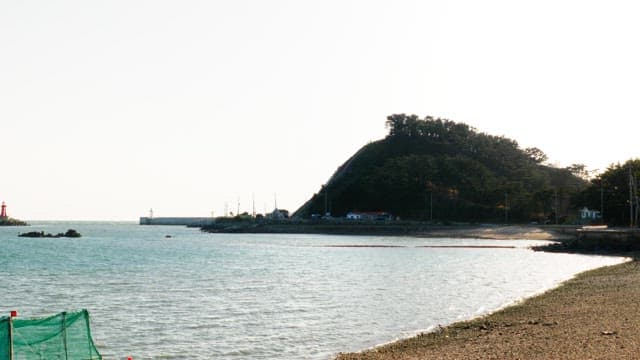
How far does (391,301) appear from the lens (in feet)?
154

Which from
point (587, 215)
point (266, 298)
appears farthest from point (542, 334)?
point (587, 215)

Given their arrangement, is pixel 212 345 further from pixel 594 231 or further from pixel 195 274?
pixel 594 231

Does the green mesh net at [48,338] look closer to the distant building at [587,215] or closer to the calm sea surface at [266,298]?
the calm sea surface at [266,298]

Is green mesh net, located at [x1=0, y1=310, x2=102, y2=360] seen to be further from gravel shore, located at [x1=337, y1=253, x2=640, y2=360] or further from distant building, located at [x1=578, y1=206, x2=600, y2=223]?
distant building, located at [x1=578, y1=206, x2=600, y2=223]

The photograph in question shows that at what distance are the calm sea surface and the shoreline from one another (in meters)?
2.61

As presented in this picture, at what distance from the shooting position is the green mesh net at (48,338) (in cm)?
1645

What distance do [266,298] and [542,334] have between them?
82.4 feet

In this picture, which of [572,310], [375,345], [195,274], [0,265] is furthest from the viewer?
[0,265]

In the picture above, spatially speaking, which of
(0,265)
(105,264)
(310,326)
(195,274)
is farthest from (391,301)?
(0,265)

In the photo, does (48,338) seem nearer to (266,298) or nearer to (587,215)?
(266,298)

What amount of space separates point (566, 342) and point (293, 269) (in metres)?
53.4

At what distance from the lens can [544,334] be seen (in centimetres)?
2766

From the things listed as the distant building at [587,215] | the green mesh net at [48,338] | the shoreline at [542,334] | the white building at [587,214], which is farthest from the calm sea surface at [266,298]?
the white building at [587,214]

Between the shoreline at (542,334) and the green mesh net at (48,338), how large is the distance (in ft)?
34.8
